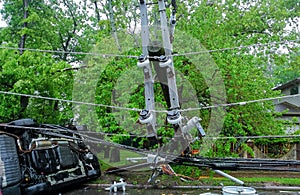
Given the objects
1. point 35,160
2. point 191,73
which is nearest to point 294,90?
point 191,73

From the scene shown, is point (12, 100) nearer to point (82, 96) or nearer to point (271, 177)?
point (82, 96)

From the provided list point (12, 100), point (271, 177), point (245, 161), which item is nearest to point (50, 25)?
point (12, 100)

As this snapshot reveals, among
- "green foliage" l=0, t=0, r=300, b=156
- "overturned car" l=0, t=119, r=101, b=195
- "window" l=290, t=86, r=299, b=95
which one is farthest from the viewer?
"window" l=290, t=86, r=299, b=95

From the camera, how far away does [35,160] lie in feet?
23.6

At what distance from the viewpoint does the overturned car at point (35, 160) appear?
6.25 meters

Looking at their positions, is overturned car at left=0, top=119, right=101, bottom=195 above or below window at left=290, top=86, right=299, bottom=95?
below

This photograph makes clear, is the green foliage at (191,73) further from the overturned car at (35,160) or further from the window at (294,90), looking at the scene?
the window at (294,90)

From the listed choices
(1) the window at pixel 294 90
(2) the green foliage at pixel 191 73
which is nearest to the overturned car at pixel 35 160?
(2) the green foliage at pixel 191 73

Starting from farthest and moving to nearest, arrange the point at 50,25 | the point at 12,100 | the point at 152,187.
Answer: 1. the point at 50,25
2. the point at 12,100
3. the point at 152,187

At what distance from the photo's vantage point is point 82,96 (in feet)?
36.0

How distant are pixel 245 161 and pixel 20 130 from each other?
202 inches

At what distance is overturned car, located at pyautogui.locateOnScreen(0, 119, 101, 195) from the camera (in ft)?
20.5

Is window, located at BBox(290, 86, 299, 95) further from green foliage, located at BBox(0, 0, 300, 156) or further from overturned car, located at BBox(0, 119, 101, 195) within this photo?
overturned car, located at BBox(0, 119, 101, 195)

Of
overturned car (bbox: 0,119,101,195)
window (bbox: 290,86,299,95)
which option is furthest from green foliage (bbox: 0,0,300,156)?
window (bbox: 290,86,299,95)
